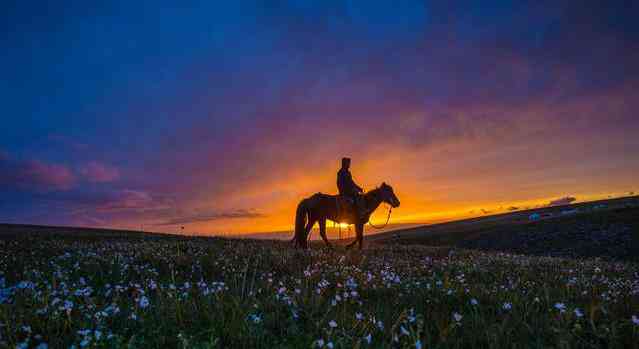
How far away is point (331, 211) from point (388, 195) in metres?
3.46

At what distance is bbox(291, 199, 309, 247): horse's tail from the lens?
17.7m

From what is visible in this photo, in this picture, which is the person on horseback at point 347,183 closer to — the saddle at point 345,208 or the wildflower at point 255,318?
the saddle at point 345,208

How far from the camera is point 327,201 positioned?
1853cm

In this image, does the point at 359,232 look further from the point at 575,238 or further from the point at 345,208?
the point at 575,238

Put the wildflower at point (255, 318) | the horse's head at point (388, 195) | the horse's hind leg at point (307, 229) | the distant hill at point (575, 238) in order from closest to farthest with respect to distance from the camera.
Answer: the wildflower at point (255, 318)
the horse's hind leg at point (307, 229)
the horse's head at point (388, 195)
the distant hill at point (575, 238)

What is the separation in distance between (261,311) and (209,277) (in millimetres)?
3966

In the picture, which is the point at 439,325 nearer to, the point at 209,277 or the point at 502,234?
the point at 209,277

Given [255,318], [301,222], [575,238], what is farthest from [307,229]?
[575,238]

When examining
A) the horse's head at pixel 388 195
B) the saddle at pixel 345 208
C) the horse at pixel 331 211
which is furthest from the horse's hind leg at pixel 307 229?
the horse's head at pixel 388 195

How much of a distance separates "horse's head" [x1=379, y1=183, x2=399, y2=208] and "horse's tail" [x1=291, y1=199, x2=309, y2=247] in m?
4.51

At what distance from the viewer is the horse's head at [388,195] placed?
19.5m

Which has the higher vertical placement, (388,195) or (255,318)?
(388,195)

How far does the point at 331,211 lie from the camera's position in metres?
18.6

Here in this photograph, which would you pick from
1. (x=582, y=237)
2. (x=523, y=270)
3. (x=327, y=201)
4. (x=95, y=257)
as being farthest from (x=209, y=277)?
(x=582, y=237)
